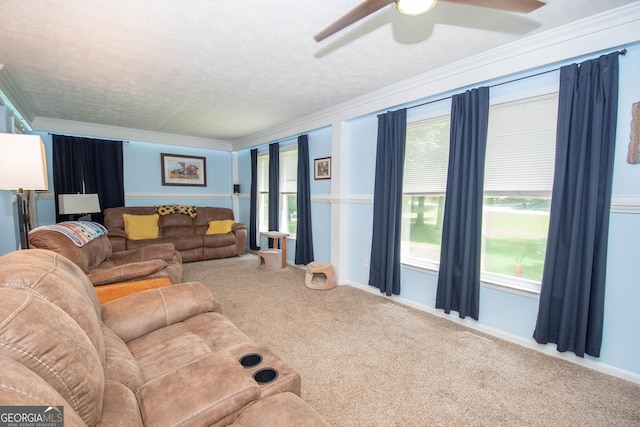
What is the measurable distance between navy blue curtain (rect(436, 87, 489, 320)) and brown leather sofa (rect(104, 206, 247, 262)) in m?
3.89

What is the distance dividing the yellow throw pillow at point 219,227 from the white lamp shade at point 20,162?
3506 mm

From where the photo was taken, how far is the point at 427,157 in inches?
120

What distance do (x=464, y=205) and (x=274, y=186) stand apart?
3395mm

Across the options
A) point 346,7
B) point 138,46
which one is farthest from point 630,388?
point 138,46

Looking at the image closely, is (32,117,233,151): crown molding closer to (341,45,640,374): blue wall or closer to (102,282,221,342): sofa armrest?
(341,45,640,374): blue wall

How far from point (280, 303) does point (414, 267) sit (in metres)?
1.57

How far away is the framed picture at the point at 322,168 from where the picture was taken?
4154 millimetres

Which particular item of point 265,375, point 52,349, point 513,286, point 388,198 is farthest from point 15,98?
point 513,286

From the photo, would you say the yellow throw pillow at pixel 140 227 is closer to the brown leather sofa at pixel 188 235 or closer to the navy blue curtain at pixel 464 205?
the brown leather sofa at pixel 188 235

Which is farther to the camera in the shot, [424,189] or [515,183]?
[424,189]

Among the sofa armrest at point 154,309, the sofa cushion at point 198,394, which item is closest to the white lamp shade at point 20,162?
the sofa armrest at point 154,309

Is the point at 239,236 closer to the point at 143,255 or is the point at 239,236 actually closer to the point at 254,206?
the point at 254,206

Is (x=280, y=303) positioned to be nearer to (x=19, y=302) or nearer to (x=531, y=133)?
(x=19, y=302)

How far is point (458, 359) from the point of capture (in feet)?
7.07
